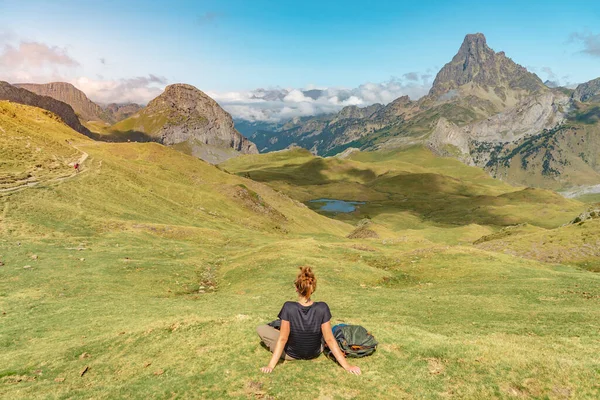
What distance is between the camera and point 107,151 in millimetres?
118688

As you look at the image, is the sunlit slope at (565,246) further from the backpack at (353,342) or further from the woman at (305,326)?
the woman at (305,326)

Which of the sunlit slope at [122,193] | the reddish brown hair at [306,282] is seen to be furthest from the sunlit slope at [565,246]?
the sunlit slope at [122,193]

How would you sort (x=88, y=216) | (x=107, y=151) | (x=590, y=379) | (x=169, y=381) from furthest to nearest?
(x=107, y=151)
(x=88, y=216)
(x=169, y=381)
(x=590, y=379)

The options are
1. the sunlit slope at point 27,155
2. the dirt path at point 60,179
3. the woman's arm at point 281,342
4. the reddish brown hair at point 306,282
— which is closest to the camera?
the reddish brown hair at point 306,282

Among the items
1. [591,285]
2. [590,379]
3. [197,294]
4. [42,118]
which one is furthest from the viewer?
[42,118]

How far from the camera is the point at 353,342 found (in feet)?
52.8

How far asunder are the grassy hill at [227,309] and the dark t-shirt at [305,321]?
3.11 feet

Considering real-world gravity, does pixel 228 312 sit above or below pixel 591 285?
below

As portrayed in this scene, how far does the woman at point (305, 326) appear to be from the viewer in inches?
580

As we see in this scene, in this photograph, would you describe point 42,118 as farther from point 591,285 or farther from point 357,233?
point 591,285

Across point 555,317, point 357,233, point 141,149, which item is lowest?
point 357,233

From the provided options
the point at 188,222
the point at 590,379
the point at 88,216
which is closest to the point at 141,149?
the point at 188,222

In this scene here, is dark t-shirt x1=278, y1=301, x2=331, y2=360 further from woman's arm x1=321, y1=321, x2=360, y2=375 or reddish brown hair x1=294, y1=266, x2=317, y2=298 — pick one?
reddish brown hair x1=294, y1=266, x2=317, y2=298

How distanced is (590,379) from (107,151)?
131m
